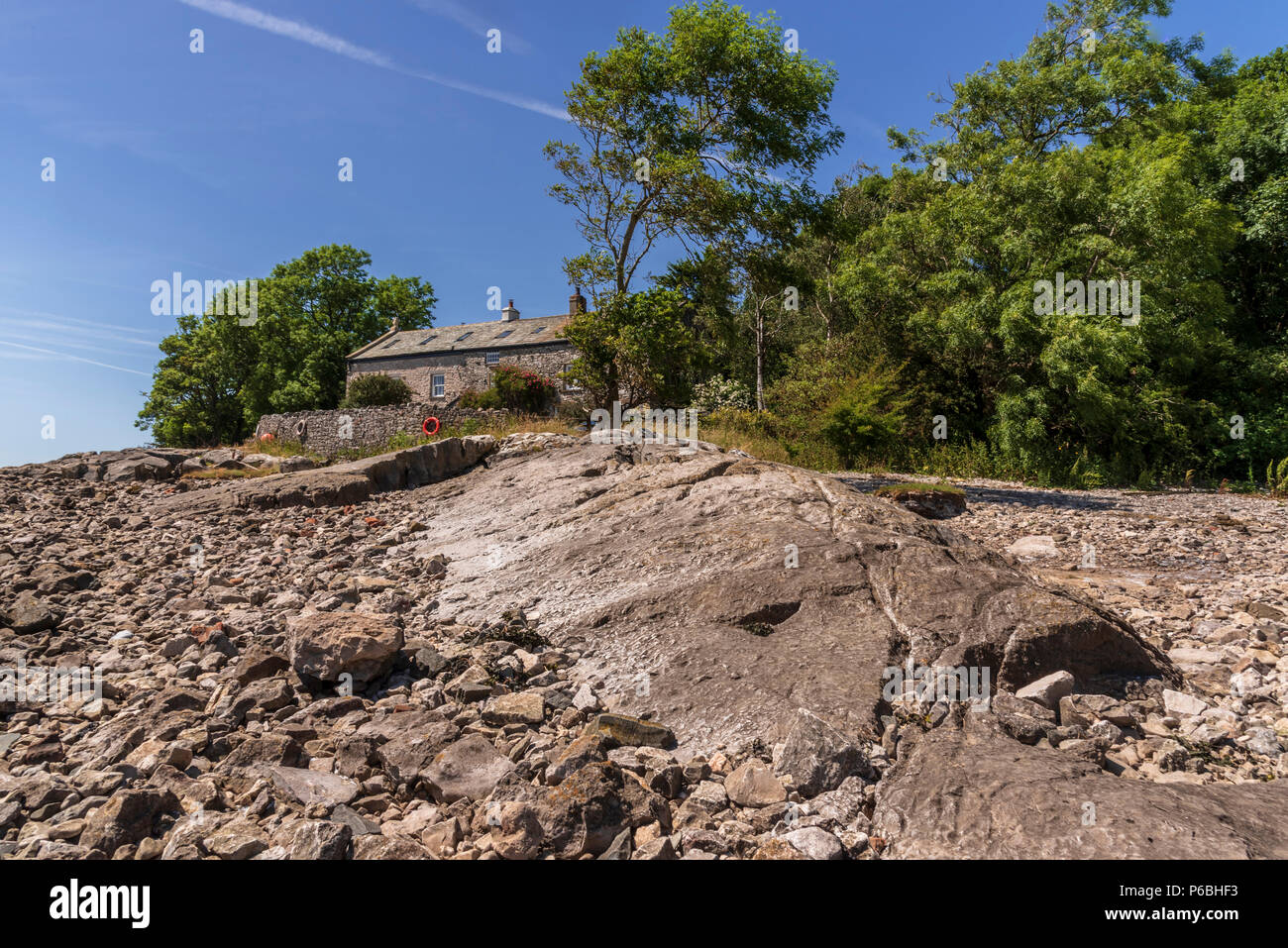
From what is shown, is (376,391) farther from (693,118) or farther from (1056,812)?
(1056,812)

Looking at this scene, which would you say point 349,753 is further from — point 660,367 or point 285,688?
point 660,367

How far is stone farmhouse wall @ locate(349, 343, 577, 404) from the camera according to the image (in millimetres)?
35219

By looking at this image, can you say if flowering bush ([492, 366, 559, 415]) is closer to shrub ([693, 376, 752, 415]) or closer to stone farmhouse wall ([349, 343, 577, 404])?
shrub ([693, 376, 752, 415])

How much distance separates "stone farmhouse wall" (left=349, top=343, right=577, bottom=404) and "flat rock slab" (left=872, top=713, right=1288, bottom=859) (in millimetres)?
32748

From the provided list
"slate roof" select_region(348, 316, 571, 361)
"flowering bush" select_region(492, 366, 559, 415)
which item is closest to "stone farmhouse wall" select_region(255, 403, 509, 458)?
"flowering bush" select_region(492, 366, 559, 415)

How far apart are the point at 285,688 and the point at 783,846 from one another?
3235mm

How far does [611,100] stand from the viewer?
1412cm

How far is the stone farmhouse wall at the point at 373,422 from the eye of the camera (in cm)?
1806

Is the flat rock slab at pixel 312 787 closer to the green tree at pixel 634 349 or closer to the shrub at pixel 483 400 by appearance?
the green tree at pixel 634 349

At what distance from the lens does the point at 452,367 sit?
36906 millimetres

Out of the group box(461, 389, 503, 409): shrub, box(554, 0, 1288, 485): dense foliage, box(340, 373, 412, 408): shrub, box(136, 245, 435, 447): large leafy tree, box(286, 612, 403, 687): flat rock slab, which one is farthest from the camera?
box(136, 245, 435, 447): large leafy tree

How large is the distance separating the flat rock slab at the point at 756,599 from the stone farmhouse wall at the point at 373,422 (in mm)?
10480

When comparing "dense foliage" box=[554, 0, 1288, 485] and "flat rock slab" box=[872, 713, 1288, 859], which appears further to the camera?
"dense foliage" box=[554, 0, 1288, 485]

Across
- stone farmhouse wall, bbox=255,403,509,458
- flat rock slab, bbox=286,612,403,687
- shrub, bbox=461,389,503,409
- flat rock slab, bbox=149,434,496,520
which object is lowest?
flat rock slab, bbox=286,612,403,687
